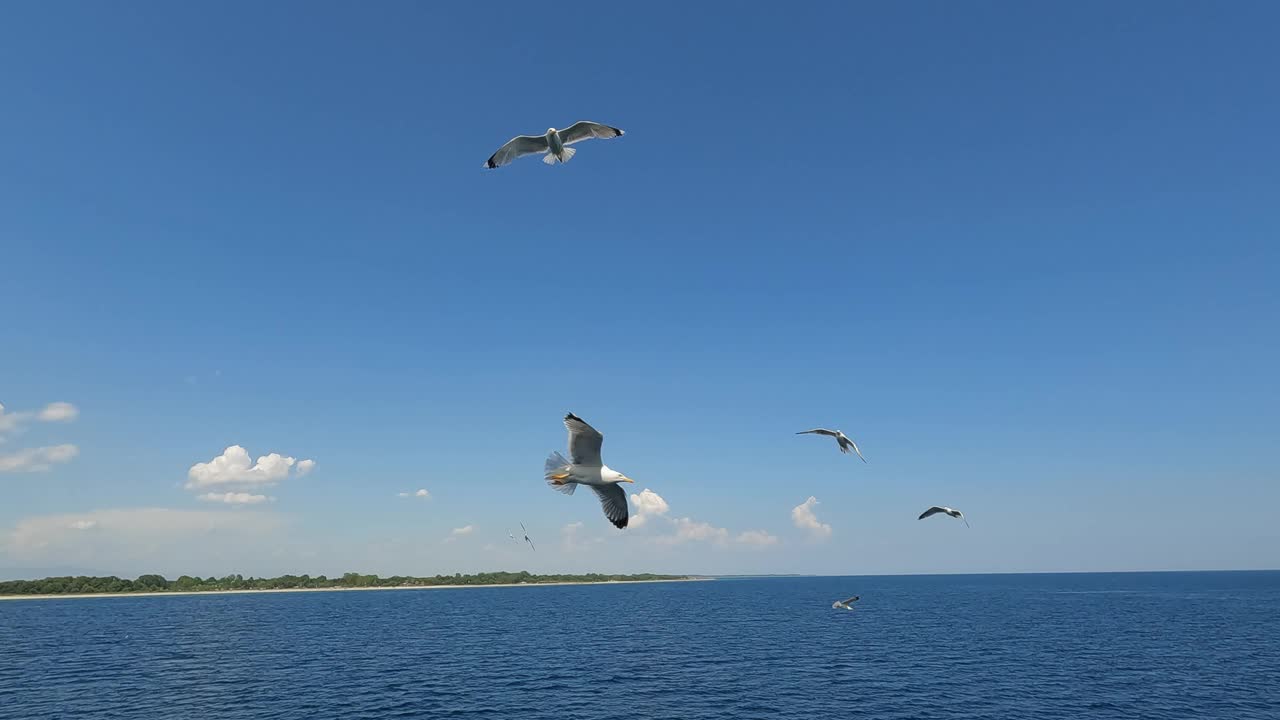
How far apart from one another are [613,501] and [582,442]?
242 centimetres

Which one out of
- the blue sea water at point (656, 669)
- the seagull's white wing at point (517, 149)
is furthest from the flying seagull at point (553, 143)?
the blue sea water at point (656, 669)

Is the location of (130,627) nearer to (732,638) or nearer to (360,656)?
(360,656)

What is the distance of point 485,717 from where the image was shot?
47000mm

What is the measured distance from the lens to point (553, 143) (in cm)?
2148

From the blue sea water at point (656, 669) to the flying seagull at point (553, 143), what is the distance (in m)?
40.2

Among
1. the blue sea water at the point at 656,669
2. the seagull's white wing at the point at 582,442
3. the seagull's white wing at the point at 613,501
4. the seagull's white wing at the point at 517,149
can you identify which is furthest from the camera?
the blue sea water at the point at 656,669

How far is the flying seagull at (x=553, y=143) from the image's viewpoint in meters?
20.9

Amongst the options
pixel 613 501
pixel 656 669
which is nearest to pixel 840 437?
pixel 613 501

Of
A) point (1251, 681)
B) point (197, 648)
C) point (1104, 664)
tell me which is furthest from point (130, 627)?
point (1251, 681)

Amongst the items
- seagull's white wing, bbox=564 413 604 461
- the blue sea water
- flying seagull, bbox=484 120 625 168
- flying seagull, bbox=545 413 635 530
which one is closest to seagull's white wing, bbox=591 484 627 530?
flying seagull, bbox=545 413 635 530

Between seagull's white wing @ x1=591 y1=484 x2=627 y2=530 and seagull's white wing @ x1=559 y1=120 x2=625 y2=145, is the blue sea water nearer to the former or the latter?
seagull's white wing @ x1=591 y1=484 x2=627 y2=530

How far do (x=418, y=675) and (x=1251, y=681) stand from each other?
77224mm

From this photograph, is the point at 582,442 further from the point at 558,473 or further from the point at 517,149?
the point at 517,149

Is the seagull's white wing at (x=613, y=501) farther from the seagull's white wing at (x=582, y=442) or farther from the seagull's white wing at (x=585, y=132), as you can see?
the seagull's white wing at (x=585, y=132)
